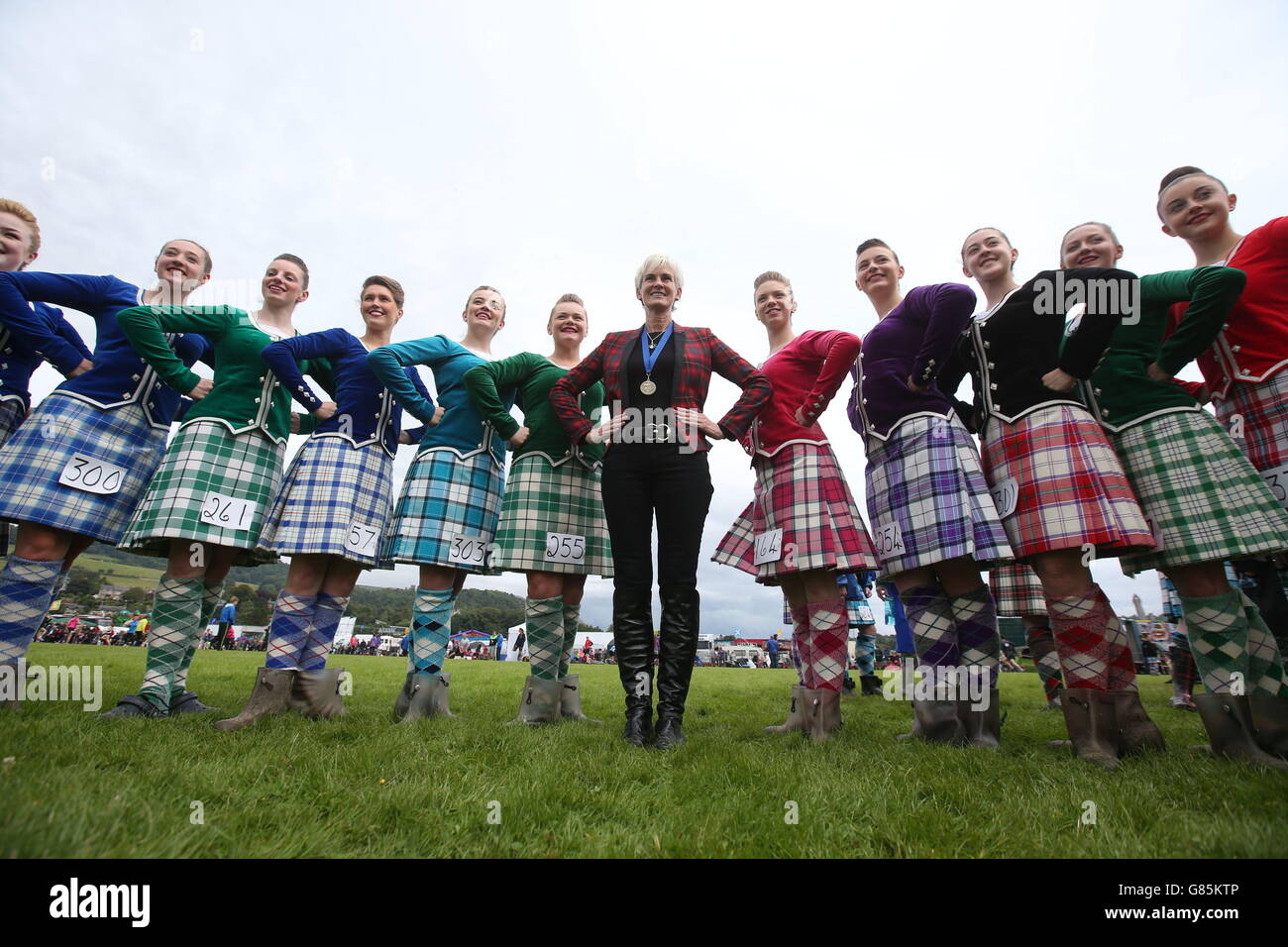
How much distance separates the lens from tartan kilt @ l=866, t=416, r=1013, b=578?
3.84 m

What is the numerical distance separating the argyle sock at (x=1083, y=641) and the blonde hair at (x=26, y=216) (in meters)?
9.02

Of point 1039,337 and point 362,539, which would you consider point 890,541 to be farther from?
point 362,539

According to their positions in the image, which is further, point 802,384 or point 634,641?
point 802,384

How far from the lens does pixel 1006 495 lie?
387cm

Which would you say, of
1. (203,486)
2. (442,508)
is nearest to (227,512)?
(203,486)

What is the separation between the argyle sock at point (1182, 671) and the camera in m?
6.60

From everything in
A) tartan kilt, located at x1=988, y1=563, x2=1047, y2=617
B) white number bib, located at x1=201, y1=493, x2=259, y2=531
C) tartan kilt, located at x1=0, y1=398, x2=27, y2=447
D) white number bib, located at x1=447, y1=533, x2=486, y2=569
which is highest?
tartan kilt, located at x1=0, y1=398, x2=27, y2=447

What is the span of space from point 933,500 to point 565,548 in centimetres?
294

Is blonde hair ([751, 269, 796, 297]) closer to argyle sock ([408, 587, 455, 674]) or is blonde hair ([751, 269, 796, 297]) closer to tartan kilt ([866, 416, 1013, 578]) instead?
tartan kilt ([866, 416, 1013, 578])

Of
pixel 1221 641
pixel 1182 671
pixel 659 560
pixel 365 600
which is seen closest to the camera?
pixel 1221 641

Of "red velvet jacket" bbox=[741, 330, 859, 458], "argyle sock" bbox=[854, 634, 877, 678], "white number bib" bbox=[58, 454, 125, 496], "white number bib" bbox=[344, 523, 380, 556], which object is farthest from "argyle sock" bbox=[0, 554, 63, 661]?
"argyle sock" bbox=[854, 634, 877, 678]

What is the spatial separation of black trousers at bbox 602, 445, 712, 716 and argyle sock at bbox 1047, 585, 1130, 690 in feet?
7.65

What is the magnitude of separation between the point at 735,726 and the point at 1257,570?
4.10m
